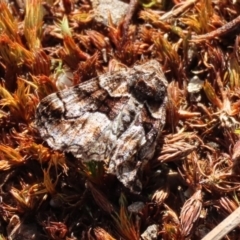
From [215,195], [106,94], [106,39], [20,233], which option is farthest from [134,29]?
[20,233]

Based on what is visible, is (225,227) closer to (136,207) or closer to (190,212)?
(190,212)

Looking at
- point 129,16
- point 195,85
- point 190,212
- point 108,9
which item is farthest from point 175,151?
point 108,9

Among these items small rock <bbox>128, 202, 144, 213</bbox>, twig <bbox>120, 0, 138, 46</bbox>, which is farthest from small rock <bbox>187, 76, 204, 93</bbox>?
small rock <bbox>128, 202, 144, 213</bbox>

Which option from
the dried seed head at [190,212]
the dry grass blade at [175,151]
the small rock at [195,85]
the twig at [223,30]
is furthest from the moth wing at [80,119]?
the twig at [223,30]

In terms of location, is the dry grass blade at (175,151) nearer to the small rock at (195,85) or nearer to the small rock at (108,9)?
the small rock at (195,85)

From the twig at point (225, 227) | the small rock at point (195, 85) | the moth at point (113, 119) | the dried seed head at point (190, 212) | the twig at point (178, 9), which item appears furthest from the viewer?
the twig at point (178, 9)

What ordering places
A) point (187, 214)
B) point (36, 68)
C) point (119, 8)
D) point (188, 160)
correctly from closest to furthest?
point (187, 214) < point (188, 160) < point (36, 68) < point (119, 8)

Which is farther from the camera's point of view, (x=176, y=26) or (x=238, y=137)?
(x=176, y=26)

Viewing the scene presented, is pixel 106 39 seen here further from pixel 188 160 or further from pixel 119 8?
pixel 188 160
